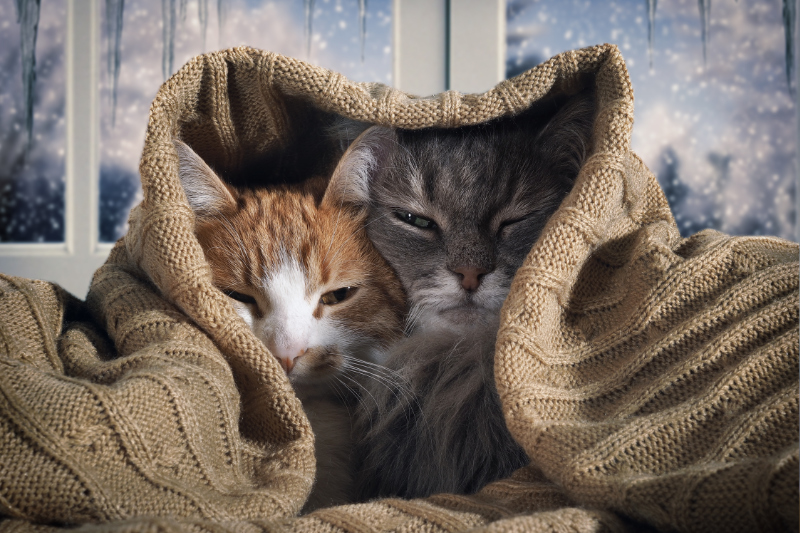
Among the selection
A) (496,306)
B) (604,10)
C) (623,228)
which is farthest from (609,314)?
(604,10)

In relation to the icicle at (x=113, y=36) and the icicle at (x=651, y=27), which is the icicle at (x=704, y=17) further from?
the icicle at (x=113, y=36)

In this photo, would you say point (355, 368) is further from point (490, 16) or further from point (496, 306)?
point (490, 16)

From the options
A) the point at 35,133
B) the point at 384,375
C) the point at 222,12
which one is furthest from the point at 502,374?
the point at 35,133

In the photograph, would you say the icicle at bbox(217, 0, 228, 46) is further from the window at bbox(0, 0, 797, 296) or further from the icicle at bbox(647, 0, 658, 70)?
the icicle at bbox(647, 0, 658, 70)

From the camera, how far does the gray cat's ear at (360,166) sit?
44.6 inches

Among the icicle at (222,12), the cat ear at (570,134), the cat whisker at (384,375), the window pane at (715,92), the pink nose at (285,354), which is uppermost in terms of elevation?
the icicle at (222,12)

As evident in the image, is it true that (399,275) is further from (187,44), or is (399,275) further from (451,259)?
(187,44)

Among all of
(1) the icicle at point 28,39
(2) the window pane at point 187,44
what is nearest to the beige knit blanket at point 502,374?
(2) the window pane at point 187,44

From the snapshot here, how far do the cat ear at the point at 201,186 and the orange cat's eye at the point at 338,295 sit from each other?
246mm

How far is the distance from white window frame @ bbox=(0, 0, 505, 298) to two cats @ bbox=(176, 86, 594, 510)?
1.56 meters

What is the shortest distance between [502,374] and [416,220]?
49 cm

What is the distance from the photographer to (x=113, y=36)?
2.60m

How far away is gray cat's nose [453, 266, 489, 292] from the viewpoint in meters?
1.07

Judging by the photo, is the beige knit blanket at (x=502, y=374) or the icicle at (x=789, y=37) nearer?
the beige knit blanket at (x=502, y=374)
